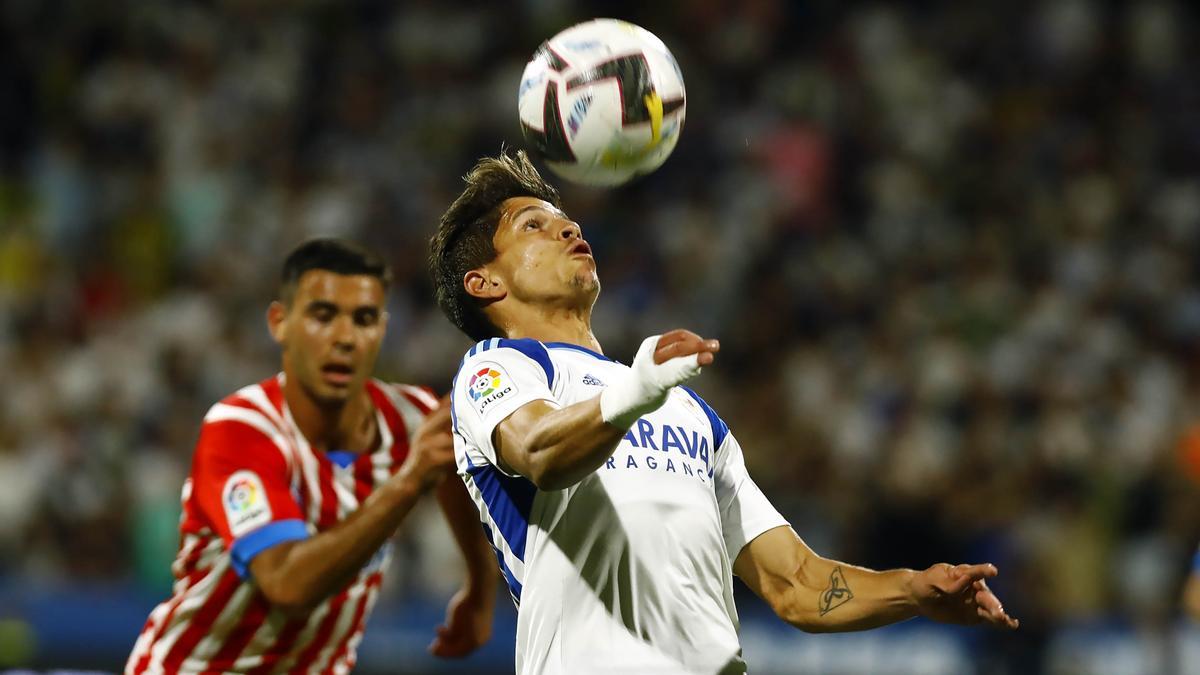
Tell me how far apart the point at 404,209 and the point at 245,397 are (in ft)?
23.7

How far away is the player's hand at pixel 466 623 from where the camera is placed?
587 centimetres

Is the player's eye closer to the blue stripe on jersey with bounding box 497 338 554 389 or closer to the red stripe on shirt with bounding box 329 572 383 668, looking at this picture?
the red stripe on shirt with bounding box 329 572 383 668

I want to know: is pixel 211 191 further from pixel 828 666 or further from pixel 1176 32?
pixel 1176 32

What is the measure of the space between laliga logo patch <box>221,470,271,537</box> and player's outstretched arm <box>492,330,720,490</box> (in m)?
1.53

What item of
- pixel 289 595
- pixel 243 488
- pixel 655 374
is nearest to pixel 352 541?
pixel 289 595

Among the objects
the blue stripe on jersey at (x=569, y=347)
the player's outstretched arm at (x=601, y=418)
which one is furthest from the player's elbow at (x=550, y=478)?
the blue stripe on jersey at (x=569, y=347)

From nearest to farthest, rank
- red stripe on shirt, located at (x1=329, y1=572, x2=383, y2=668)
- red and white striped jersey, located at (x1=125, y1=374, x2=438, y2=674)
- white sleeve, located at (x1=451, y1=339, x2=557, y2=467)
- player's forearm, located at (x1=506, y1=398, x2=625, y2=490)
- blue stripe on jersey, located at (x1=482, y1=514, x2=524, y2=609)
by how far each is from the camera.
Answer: player's forearm, located at (x1=506, y1=398, x2=625, y2=490) < white sleeve, located at (x1=451, y1=339, x2=557, y2=467) < blue stripe on jersey, located at (x1=482, y1=514, x2=524, y2=609) < red and white striped jersey, located at (x1=125, y1=374, x2=438, y2=674) < red stripe on shirt, located at (x1=329, y1=572, x2=383, y2=668)

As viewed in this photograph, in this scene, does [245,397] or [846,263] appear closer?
[245,397]

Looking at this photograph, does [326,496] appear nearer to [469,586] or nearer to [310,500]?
[310,500]

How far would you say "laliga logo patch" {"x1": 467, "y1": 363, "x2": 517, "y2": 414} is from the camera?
4016mm

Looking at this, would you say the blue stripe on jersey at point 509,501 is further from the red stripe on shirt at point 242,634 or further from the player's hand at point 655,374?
A: the red stripe on shirt at point 242,634

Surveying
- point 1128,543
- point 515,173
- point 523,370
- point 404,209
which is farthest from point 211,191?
point 523,370

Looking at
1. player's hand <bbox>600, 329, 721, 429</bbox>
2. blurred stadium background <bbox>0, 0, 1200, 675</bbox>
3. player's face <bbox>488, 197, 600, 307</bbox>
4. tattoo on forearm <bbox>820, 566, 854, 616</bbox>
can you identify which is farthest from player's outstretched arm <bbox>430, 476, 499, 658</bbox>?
blurred stadium background <bbox>0, 0, 1200, 675</bbox>

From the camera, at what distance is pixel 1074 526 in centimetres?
999
